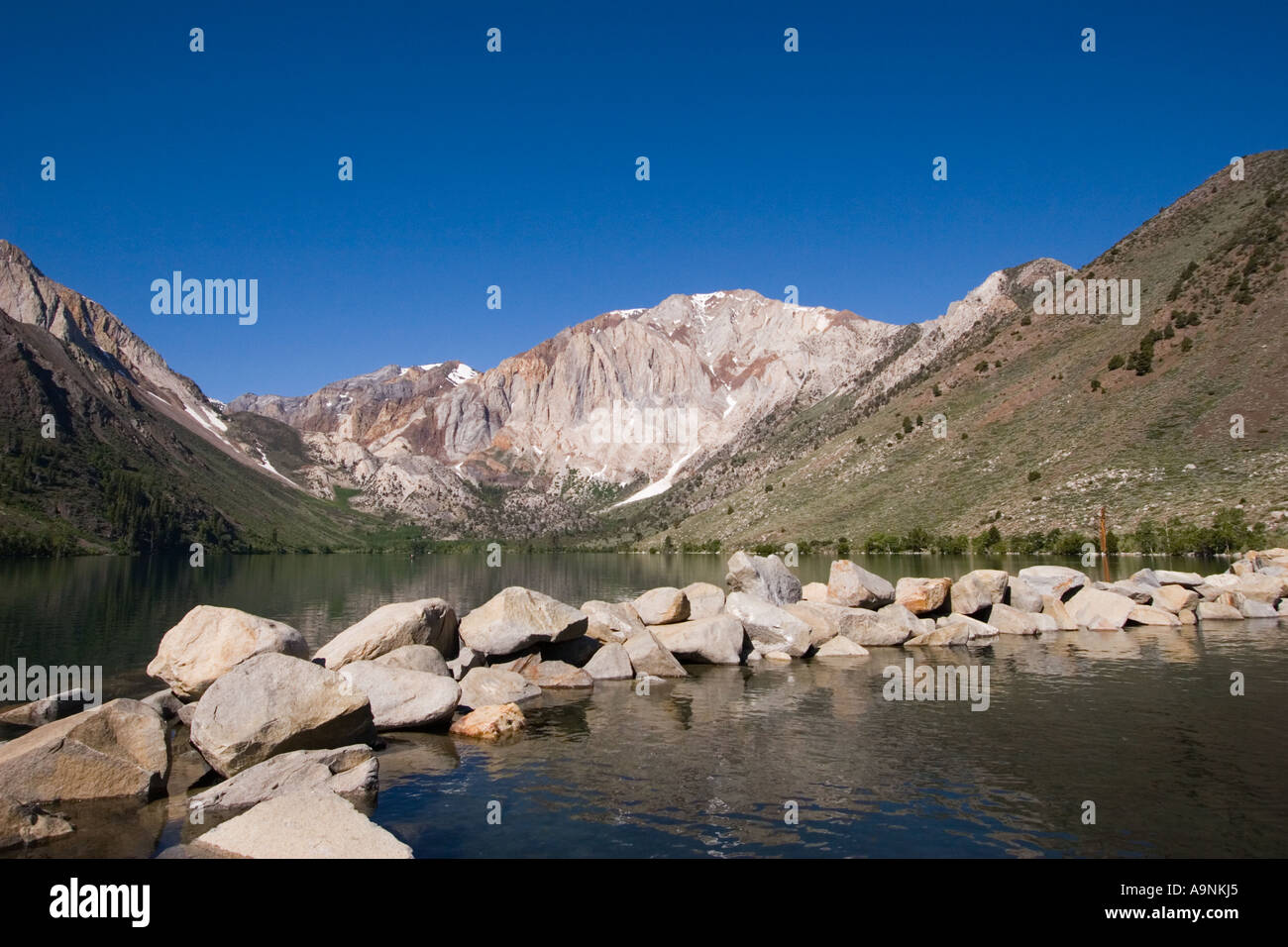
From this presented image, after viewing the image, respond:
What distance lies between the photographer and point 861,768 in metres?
21.2

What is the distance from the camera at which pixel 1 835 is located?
15.8 m

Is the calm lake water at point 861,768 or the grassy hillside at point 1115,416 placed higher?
the grassy hillside at point 1115,416

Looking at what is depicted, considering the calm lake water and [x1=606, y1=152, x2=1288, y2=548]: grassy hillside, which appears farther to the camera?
[x1=606, y1=152, x2=1288, y2=548]: grassy hillside

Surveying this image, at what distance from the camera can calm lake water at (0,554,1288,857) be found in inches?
633

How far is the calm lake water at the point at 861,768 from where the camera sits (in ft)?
52.7

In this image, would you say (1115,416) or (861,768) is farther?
(1115,416)

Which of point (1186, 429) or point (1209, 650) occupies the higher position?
point (1186, 429)

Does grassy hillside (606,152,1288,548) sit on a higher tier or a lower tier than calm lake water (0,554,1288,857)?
higher

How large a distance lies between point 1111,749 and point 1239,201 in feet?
589

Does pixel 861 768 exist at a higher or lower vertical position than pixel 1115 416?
lower

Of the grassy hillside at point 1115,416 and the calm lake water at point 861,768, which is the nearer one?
the calm lake water at point 861,768
